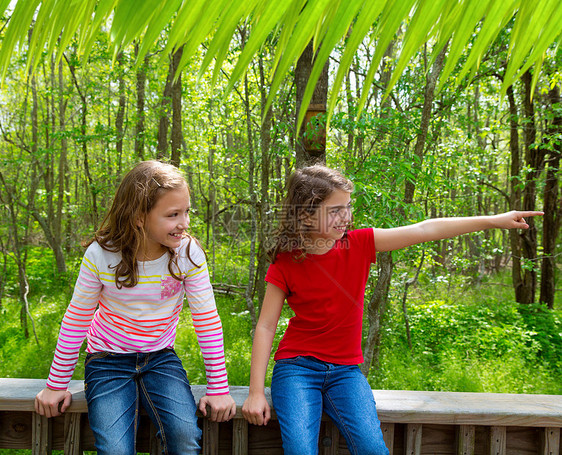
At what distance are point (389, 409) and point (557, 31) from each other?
1619 millimetres

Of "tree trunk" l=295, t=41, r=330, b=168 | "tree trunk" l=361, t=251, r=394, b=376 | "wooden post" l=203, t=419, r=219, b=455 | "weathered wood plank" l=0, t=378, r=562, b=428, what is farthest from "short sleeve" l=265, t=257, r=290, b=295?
"tree trunk" l=361, t=251, r=394, b=376

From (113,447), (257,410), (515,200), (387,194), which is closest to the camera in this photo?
(113,447)

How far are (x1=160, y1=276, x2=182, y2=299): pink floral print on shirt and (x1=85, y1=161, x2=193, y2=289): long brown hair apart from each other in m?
0.03

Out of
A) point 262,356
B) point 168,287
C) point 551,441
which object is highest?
point 168,287

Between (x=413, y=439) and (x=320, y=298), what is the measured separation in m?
0.64

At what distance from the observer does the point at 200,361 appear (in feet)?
18.2

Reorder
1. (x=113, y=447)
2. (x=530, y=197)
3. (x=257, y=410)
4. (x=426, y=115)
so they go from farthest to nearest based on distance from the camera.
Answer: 1. (x=530, y=197)
2. (x=426, y=115)
3. (x=257, y=410)
4. (x=113, y=447)

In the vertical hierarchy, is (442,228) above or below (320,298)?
above

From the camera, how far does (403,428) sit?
5.84ft

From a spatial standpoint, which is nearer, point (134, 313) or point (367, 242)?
point (134, 313)

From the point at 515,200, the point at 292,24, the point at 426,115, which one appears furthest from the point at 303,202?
the point at 515,200

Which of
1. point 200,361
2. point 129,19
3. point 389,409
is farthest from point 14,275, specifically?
point 129,19

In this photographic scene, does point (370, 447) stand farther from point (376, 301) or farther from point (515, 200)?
point (515, 200)

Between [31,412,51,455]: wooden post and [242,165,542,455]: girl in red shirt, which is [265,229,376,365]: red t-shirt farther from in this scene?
[31,412,51,455]: wooden post
